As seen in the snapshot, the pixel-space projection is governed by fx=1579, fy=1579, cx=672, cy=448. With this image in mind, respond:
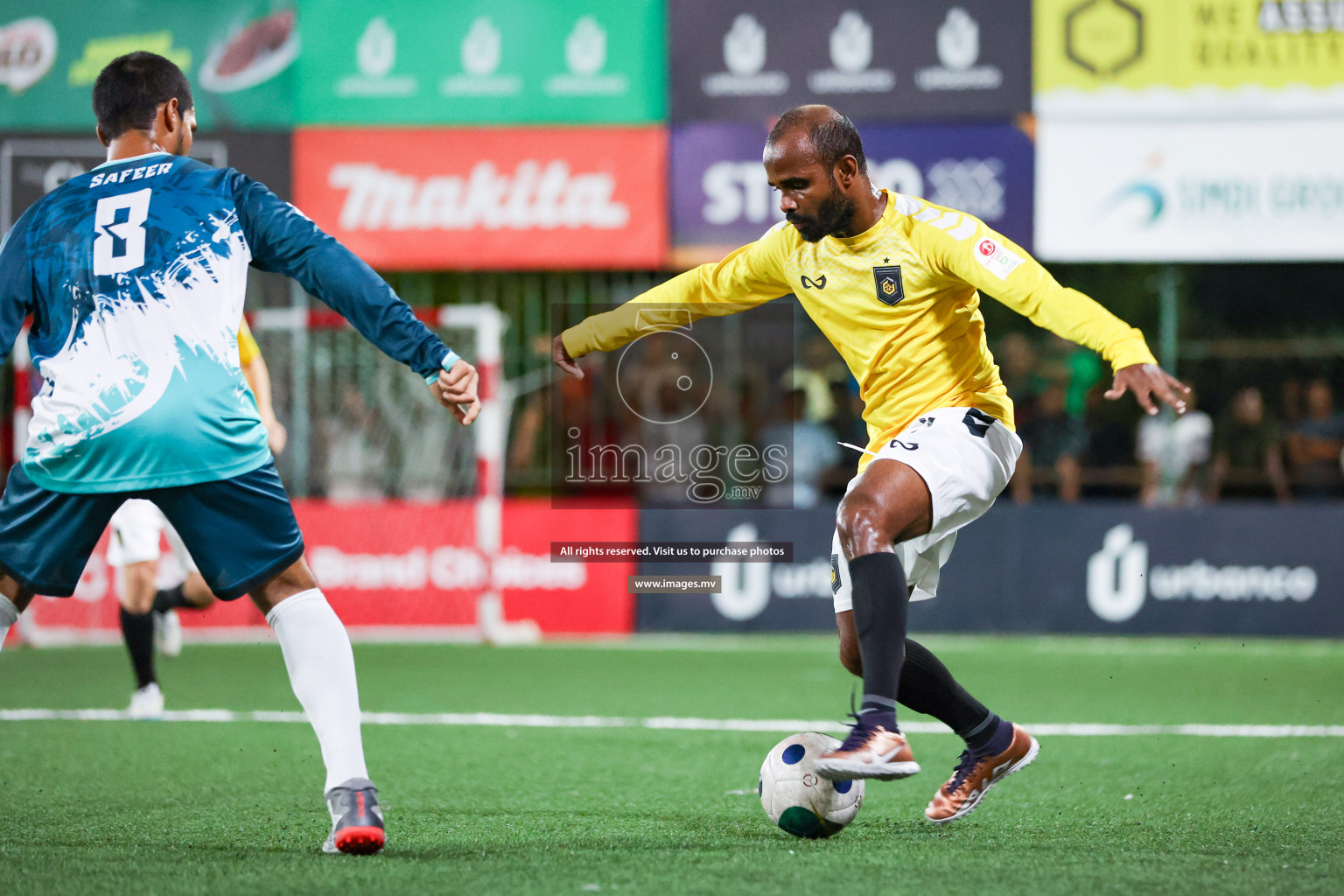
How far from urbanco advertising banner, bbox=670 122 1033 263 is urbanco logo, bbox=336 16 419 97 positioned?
234 cm

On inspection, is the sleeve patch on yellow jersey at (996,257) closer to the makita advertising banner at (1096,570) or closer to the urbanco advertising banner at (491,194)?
the makita advertising banner at (1096,570)

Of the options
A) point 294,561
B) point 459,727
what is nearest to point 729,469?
point 459,727

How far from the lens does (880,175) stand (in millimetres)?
12930

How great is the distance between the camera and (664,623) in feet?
42.3

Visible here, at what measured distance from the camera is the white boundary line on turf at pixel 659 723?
7.31 m

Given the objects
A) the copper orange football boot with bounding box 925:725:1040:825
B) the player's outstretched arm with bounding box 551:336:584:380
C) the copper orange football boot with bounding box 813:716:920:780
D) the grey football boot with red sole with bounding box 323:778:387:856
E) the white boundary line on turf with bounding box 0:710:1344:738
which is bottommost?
the white boundary line on turf with bounding box 0:710:1344:738

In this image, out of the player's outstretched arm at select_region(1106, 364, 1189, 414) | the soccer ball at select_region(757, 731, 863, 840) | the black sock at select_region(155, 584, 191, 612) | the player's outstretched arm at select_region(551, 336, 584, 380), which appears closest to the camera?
the player's outstretched arm at select_region(1106, 364, 1189, 414)

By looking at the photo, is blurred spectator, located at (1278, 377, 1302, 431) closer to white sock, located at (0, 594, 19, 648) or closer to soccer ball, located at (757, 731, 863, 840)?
soccer ball, located at (757, 731, 863, 840)

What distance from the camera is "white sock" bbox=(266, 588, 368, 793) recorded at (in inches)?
170

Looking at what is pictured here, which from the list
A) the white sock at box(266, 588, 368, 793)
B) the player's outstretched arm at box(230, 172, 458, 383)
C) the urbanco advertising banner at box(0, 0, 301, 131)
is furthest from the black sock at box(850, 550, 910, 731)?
the urbanco advertising banner at box(0, 0, 301, 131)

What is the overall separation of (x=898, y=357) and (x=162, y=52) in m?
10.2

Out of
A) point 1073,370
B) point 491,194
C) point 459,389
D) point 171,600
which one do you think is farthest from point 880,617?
point 1073,370

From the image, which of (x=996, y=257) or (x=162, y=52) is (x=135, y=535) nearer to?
(x=996, y=257)

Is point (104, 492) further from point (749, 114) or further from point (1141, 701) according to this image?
point (749, 114)
